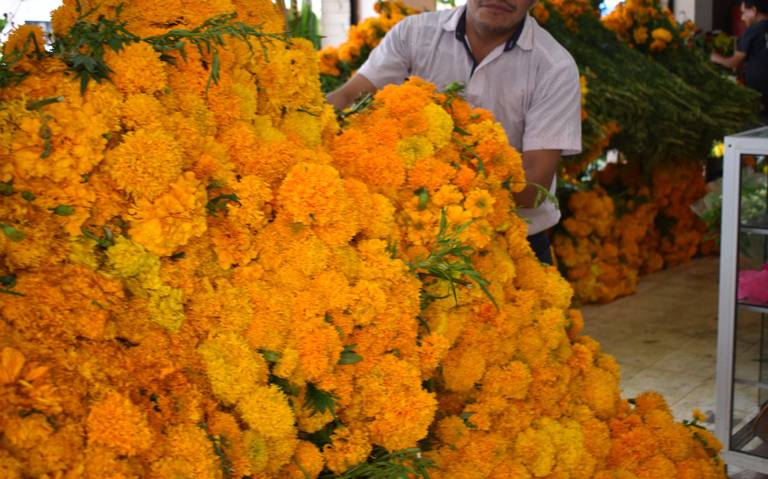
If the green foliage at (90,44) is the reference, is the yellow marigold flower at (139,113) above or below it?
below

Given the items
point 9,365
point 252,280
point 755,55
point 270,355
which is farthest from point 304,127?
point 755,55

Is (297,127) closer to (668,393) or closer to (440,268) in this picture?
(440,268)

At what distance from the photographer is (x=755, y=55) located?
6.97m

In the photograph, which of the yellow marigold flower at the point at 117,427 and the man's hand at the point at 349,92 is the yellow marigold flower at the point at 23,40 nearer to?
the yellow marigold flower at the point at 117,427

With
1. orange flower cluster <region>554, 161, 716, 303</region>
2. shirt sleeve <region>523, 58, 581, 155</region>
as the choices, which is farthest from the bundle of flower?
shirt sleeve <region>523, 58, 581, 155</region>

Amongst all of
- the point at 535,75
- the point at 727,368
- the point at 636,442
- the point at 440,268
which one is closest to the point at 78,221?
the point at 440,268

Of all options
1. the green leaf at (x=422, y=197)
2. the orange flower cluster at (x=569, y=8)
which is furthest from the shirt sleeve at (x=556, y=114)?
the orange flower cluster at (x=569, y=8)

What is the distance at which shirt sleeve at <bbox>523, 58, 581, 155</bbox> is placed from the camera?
247cm

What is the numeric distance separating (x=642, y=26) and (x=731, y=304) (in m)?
3.18

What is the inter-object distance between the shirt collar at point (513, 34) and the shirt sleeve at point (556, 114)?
0.12 metres

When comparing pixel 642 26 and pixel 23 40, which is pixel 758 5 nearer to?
pixel 642 26

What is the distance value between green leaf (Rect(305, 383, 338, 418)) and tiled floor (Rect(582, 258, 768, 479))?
225 cm

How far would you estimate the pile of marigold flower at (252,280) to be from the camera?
122 centimetres

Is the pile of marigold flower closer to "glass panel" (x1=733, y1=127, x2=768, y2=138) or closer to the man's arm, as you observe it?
"glass panel" (x1=733, y1=127, x2=768, y2=138)
